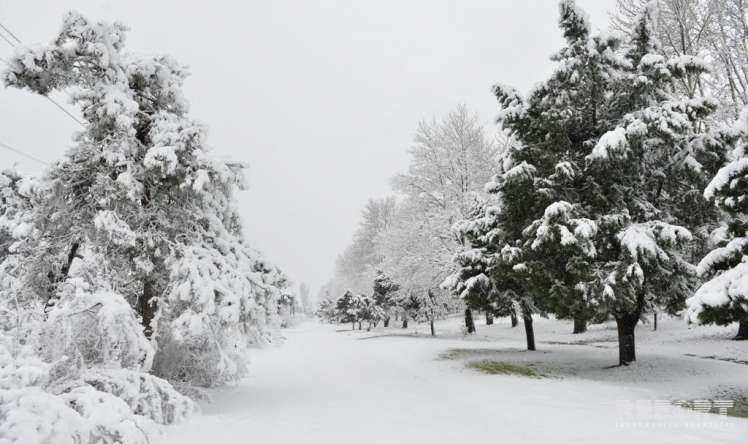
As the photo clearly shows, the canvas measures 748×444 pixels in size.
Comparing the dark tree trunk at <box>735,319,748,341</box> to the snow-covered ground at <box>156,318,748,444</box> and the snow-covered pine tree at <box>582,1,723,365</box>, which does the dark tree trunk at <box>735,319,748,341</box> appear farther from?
the snow-covered pine tree at <box>582,1,723,365</box>

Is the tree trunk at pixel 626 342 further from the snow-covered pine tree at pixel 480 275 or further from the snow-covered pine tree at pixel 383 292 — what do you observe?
the snow-covered pine tree at pixel 383 292

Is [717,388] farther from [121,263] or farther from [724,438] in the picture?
[121,263]

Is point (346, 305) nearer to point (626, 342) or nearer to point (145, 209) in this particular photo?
point (626, 342)

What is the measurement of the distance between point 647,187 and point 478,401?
754 cm

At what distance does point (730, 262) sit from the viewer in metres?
7.65

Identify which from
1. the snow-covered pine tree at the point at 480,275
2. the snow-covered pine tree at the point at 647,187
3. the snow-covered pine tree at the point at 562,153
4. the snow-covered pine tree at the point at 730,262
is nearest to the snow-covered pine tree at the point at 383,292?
the snow-covered pine tree at the point at 480,275

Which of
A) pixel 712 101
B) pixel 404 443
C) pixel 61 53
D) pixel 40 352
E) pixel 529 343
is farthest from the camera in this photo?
pixel 529 343

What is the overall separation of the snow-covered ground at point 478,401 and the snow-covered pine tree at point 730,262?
5.30ft

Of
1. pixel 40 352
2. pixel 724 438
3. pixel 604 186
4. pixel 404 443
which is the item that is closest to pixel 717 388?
pixel 724 438

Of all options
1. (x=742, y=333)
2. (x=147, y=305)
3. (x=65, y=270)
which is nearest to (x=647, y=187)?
(x=742, y=333)

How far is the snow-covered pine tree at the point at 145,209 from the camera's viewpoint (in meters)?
8.41

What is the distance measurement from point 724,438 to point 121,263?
34.1ft

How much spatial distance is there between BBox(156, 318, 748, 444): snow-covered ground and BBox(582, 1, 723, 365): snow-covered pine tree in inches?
73.8

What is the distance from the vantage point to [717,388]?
9102 millimetres
